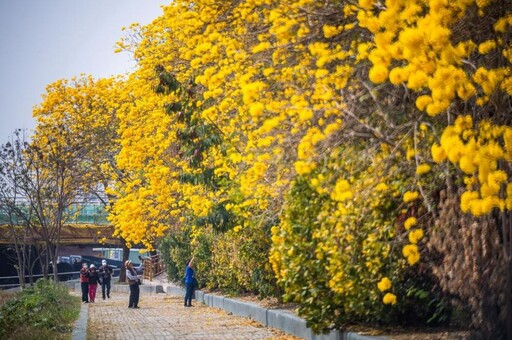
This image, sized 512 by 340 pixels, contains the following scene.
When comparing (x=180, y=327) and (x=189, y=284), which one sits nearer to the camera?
(x=180, y=327)

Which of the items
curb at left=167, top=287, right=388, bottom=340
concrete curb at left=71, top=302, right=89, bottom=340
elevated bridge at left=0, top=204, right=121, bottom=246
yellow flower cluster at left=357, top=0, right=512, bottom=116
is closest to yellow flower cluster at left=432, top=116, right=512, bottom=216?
yellow flower cluster at left=357, top=0, right=512, bottom=116

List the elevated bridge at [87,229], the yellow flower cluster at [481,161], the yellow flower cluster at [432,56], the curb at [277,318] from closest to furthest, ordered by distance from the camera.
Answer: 1. the yellow flower cluster at [481,161]
2. the yellow flower cluster at [432,56]
3. the curb at [277,318]
4. the elevated bridge at [87,229]

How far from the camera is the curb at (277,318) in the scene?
12.4m

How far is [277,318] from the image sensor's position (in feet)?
55.2

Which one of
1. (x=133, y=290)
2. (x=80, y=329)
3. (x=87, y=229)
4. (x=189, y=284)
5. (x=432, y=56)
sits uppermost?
(x=87, y=229)

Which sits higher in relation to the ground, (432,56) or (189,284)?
(432,56)

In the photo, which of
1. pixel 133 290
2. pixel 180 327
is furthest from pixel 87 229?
pixel 180 327

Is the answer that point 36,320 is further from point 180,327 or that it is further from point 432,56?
point 432,56

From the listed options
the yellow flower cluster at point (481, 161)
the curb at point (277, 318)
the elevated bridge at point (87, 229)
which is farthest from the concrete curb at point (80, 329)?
the elevated bridge at point (87, 229)

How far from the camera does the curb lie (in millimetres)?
12435

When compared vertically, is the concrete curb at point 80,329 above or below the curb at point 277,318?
below

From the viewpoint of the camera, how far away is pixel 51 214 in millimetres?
46344

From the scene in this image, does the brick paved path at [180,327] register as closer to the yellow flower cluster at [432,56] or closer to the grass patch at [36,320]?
the grass patch at [36,320]

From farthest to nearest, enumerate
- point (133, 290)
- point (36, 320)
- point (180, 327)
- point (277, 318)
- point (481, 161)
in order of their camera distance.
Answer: point (133, 290), point (180, 327), point (36, 320), point (277, 318), point (481, 161)
